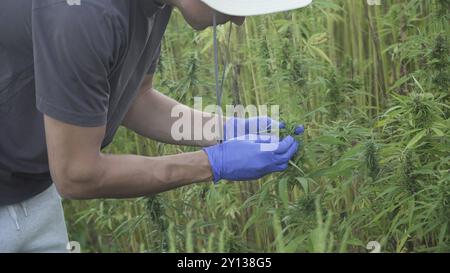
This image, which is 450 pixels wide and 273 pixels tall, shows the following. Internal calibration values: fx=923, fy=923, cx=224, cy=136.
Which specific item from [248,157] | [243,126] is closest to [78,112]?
[248,157]

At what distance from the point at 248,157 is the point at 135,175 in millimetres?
343

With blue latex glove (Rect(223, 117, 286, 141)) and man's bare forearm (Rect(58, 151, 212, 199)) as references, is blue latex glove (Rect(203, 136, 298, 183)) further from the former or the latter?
blue latex glove (Rect(223, 117, 286, 141))

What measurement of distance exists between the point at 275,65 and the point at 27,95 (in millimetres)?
954

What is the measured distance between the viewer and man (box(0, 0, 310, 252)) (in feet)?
7.43

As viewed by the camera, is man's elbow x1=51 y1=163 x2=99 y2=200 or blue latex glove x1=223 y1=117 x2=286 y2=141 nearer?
man's elbow x1=51 y1=163 x2=99 y2=200

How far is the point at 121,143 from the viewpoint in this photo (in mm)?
3801

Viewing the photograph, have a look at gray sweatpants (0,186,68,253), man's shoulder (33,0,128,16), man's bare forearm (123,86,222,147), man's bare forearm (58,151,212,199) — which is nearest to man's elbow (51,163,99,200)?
man's bare forearm (58,151,212,199)

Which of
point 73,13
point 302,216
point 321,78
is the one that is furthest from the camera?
point 321,78

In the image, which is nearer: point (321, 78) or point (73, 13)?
point (73, 13)

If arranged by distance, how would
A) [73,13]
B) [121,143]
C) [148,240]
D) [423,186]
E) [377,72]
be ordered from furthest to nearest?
1. [121,143]
2. [148,240]
3. [377,72]
4. [423,186]
5. [73,13]

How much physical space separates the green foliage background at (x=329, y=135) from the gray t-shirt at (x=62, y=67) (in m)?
0.38
